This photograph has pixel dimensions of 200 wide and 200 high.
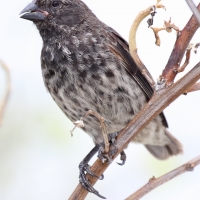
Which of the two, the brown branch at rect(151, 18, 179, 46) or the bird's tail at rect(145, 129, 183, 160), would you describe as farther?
the bird's tail at rect(145, 129, 183, 160)

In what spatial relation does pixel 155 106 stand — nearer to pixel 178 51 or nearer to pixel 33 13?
pixel 178 51

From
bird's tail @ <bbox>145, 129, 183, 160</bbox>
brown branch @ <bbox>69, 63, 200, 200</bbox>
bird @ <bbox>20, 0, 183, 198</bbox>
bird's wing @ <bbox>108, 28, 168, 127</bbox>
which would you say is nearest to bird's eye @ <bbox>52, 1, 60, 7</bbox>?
bird @ <bbox>20, 0, 183, 198</bbox>

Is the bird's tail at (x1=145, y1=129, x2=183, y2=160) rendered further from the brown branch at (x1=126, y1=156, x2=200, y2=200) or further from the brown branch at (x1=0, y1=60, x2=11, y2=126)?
the brown branch at (x1=0, y1=60, x2=11, y2=126)

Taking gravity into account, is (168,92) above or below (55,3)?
above

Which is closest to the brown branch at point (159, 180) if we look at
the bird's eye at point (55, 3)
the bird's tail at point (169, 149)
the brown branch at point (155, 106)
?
the brown branch at point (155, 106)

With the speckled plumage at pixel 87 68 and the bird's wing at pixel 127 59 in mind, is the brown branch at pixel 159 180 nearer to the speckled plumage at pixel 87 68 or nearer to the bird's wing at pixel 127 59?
the speckled plumage at pixel 87 68

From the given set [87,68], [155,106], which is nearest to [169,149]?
[87,68]

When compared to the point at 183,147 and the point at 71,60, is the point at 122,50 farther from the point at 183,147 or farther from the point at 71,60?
the point at 183,147

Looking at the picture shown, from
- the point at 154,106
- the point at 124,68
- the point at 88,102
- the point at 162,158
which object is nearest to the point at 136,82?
the point at 124,68
